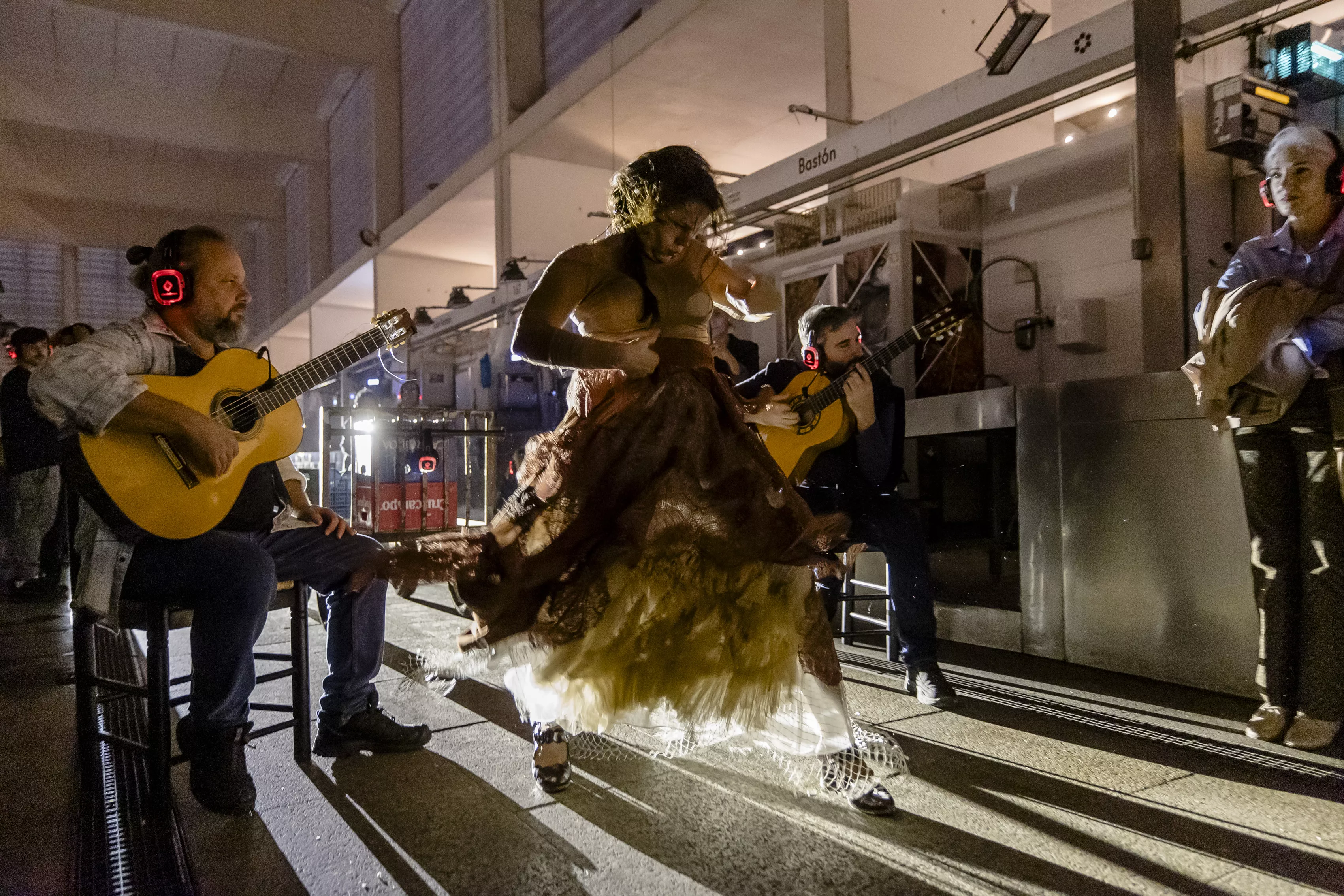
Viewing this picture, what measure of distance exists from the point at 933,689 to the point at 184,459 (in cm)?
239

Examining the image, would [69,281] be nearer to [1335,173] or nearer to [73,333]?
[73,333]

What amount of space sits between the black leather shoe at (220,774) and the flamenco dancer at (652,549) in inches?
26.6

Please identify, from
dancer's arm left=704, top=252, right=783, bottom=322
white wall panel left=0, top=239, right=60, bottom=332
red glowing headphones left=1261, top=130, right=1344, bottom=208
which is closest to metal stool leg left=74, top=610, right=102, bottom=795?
dancer's arm left=704, top=252, right=783, bottom=322

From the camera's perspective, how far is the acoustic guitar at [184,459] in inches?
78.0

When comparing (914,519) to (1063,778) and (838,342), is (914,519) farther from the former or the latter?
(1063,778)

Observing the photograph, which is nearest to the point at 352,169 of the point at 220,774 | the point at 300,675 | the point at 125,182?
the point at 125,182

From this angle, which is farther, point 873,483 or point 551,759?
point 873,483

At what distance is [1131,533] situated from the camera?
3.33 m

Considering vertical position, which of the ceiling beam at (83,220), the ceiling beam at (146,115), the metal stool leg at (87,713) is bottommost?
the metal stool leg at (87,713)

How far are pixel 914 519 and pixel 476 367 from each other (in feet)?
25.7

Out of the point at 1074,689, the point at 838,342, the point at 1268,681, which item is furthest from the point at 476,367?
the point at 1268,681

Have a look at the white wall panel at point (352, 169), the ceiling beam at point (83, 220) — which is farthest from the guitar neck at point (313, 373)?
the ceiling beam at point (83, 220)

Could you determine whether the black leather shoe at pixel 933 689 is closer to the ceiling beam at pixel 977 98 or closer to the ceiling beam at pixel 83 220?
the ceiling beam at pixel 977 98

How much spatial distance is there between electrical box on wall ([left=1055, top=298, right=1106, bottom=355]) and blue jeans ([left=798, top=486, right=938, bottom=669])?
268cm
